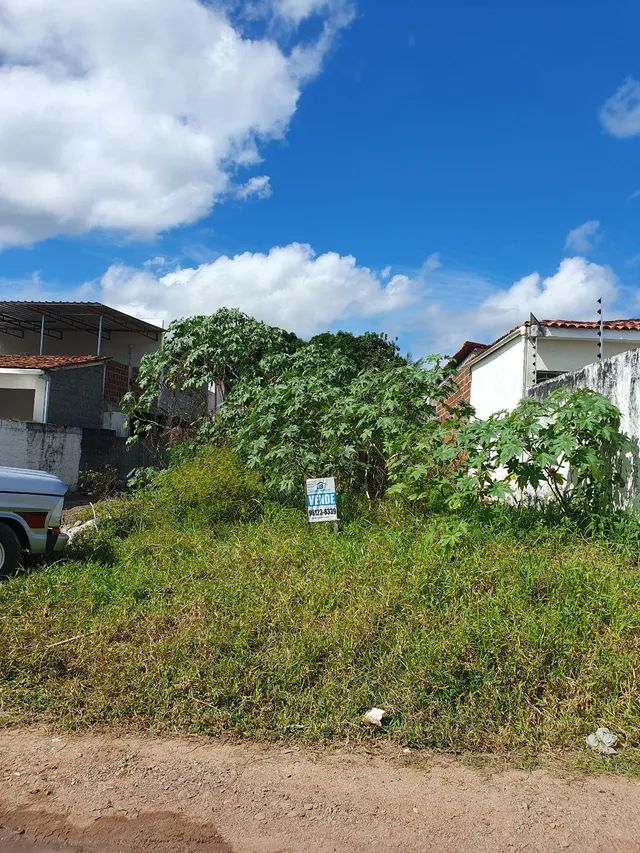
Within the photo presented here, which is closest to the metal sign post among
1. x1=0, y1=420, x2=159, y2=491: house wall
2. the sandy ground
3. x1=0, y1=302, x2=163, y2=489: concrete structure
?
the sandy ground

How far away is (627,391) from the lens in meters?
5.97

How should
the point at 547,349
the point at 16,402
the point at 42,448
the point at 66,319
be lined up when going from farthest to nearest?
1. the point at 66,319
2. the point at 16,402
3. the point at 42,448
4. the point at 547,349

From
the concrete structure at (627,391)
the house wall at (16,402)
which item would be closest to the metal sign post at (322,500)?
the concrete structure at (627,391)

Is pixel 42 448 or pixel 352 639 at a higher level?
pixel 42 448

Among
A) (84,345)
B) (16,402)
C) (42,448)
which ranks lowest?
(42,448)

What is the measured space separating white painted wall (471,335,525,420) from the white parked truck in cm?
599

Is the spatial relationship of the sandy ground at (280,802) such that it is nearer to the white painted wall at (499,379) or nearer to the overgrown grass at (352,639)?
the overgrown grass at (352,639)

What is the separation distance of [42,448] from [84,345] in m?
9.16

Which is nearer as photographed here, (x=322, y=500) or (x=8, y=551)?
(x=8, y=551)

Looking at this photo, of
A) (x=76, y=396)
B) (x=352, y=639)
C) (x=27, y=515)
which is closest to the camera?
(x=352, y=639)

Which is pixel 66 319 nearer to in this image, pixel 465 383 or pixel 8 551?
pixel 465 383

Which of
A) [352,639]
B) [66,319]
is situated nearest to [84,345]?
[66,319]

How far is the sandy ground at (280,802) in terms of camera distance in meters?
2.89

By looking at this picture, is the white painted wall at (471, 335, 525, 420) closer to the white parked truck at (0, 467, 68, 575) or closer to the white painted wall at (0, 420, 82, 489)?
the white parked truck at (0, 467, 68, 575)
